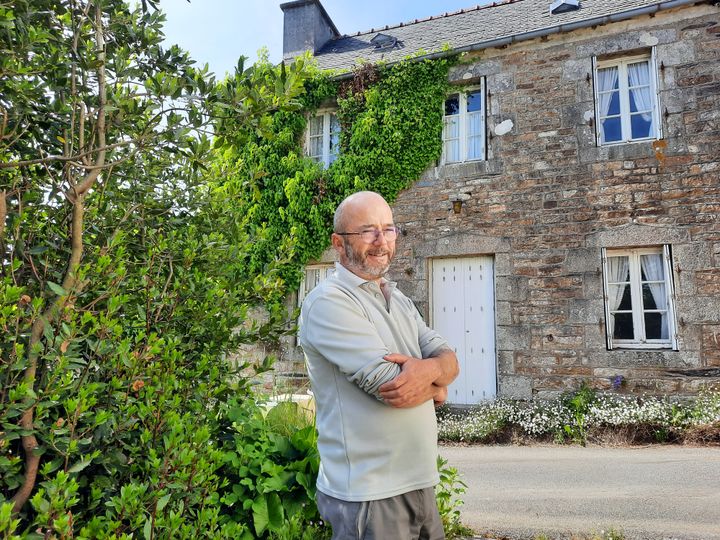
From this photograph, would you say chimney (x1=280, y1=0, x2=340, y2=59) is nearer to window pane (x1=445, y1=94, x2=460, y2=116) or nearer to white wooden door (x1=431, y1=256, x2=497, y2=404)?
window pane (x1=445, y1=94, x2=460, y2=116)

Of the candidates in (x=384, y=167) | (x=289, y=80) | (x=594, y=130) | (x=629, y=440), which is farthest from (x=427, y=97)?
(x=289, y=80)

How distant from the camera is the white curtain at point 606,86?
7.91 meters

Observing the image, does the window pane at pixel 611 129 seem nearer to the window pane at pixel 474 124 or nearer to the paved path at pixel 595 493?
the window pane at pixel 474 124

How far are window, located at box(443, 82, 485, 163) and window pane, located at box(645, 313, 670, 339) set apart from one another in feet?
11.9

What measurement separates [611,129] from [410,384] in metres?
7.74

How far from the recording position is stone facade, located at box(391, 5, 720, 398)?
7020 millimetres

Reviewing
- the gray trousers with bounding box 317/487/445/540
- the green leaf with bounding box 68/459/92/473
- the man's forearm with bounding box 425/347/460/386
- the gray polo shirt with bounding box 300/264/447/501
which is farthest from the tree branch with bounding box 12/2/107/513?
the man's forearm with bounding box 425/347/460/386

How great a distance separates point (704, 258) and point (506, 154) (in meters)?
3.19

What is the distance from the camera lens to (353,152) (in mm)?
8742

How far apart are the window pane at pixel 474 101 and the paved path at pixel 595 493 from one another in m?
5.71

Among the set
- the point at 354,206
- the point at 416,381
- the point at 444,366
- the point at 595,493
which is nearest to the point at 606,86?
the point at 595,493

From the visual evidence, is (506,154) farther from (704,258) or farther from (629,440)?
(629,440)

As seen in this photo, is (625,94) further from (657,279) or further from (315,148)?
(315,148)

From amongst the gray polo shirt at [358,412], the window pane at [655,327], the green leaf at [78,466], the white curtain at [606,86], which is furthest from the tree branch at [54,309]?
the white curtain at [606,86]
